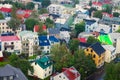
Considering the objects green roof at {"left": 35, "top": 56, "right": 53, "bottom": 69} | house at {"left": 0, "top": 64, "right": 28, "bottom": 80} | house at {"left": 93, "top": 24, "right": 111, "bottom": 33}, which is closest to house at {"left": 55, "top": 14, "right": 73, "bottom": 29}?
house at {"left": 93, "top": 24, "right": 111, "bottom": 33}

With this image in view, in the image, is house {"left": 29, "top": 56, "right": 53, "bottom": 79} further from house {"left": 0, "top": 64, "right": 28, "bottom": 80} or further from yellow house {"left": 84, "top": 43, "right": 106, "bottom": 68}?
yellow house {"left": 84, "top": 43, "right": 106, "bottom": 68}

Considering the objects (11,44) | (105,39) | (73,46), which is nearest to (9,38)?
(11,44)

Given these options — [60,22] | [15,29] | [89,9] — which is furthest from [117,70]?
[89,9]

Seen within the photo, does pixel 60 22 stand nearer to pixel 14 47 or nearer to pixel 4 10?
pixel 4 10

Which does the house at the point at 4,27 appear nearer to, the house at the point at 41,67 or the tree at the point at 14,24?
the tree at the point at 14,24

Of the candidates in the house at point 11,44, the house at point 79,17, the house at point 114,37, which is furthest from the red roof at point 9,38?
the house at point 79,17
